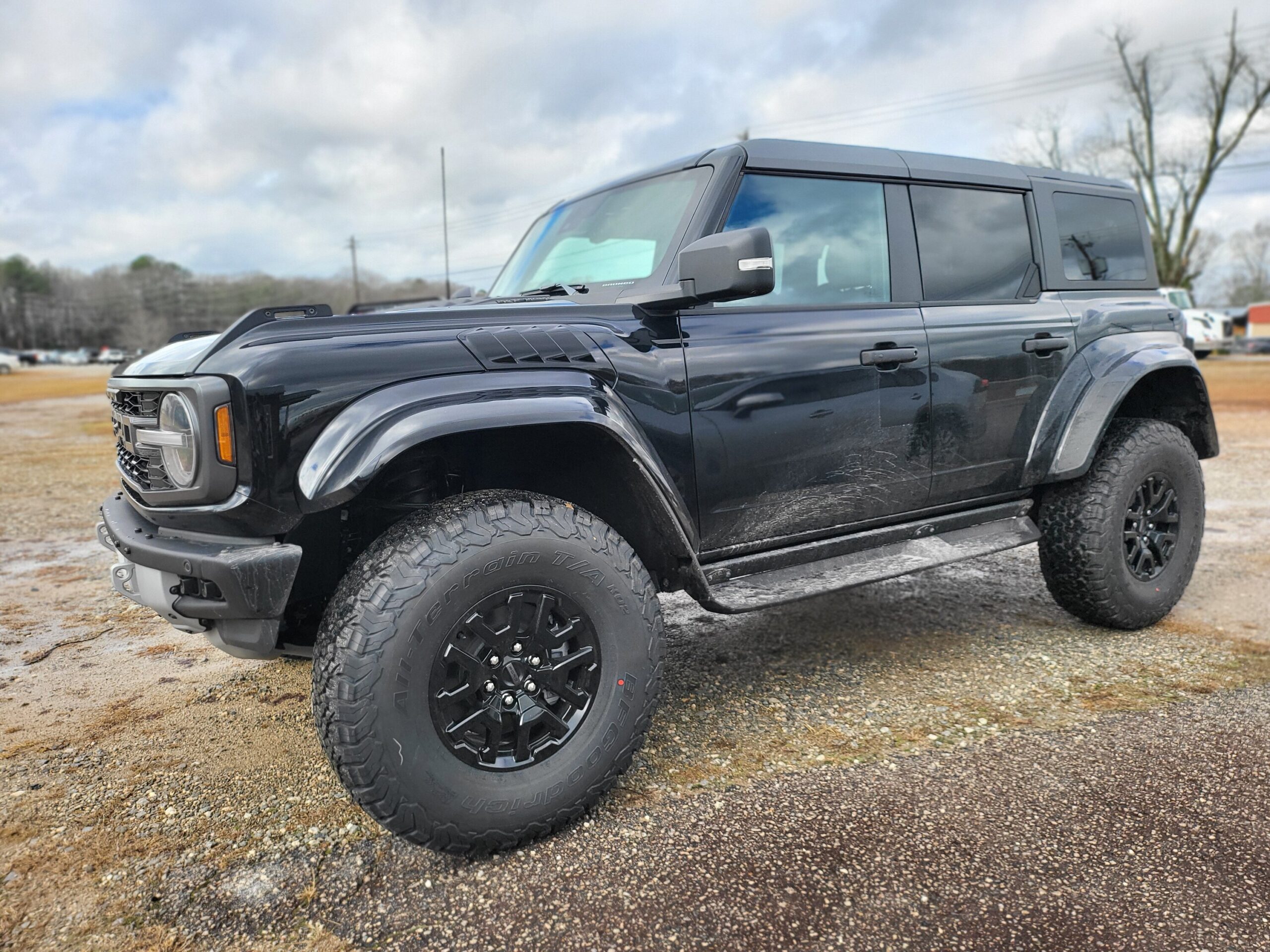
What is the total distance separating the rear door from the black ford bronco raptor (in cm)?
1

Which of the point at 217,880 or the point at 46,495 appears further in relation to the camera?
the point at 46,495

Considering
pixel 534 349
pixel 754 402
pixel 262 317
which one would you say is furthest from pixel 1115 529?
pixel 262 317

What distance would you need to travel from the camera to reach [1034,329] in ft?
11.3

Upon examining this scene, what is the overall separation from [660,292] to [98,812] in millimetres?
2196

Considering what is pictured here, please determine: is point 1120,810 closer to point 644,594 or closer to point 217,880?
point 644,594

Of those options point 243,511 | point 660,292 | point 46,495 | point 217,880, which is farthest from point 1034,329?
point 46,495

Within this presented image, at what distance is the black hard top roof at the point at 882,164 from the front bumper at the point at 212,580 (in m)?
1.92

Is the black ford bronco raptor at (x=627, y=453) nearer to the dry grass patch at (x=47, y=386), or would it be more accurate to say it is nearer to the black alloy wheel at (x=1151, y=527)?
the black alloy wheel at (x=1151, y=527)

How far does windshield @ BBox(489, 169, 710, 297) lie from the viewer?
2859mm

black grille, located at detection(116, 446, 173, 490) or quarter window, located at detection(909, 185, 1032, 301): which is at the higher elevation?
quarter window, located at detection(909, 185, 1032, 301)

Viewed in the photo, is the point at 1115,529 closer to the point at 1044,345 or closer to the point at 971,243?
the point at 1044,345

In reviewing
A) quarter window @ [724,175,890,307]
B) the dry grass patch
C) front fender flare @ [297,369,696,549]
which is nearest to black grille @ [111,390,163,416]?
front fender flare @ [297,369,696,549]

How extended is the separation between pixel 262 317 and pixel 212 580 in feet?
2.29

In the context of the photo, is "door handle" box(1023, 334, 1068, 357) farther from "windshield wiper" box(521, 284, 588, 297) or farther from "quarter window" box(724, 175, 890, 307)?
"windshield wiper" box(521, 284, 588, 297)
